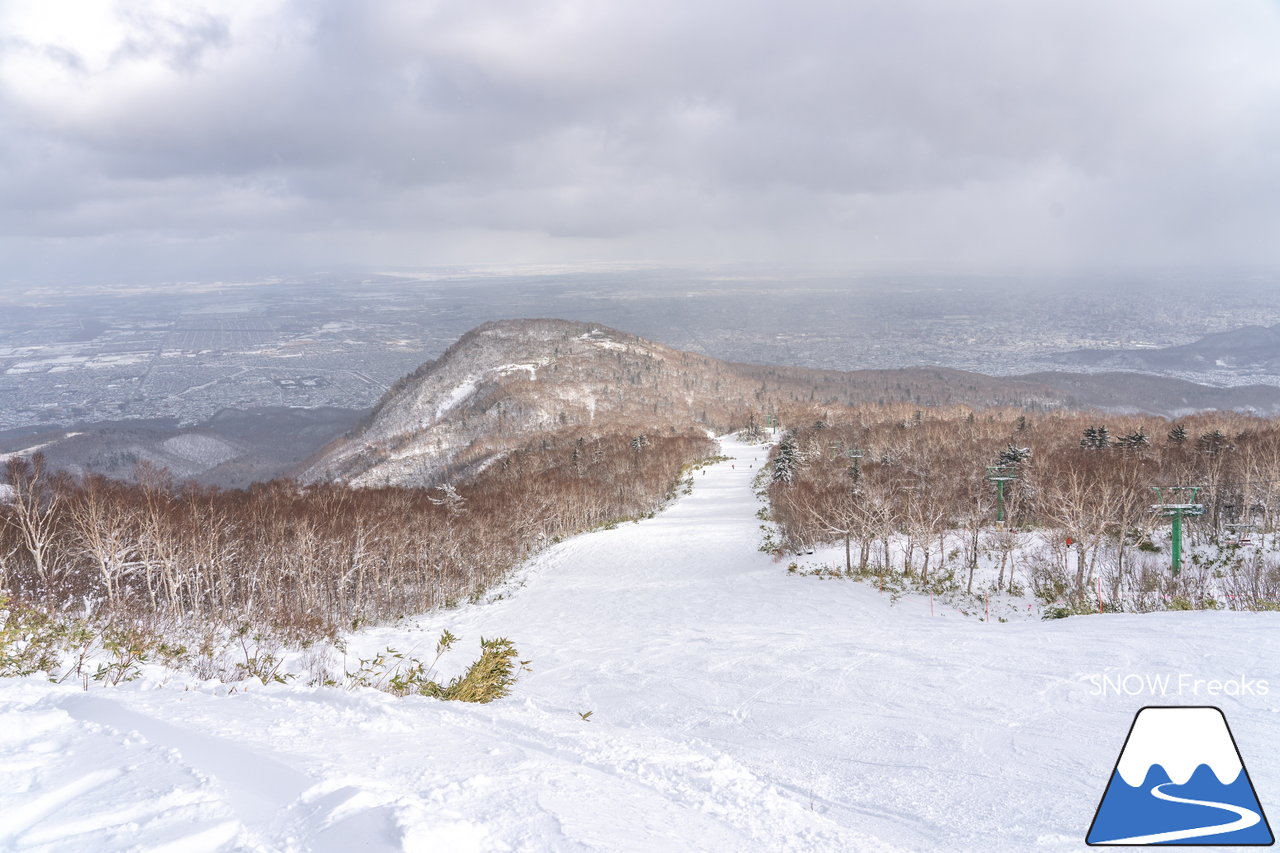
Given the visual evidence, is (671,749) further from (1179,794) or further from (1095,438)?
(1095,438)

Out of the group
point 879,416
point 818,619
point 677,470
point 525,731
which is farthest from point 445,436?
point 525,731

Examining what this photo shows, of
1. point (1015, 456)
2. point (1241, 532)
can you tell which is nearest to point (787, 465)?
point (1015, 456)

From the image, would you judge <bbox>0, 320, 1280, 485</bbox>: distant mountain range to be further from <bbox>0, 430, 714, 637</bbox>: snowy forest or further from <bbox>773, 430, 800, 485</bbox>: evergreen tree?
<bbox>773, 430, 800, 485</bbox>: evergreen tree

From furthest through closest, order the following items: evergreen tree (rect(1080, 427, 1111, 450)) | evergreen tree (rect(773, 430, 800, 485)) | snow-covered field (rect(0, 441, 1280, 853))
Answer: evergreen tree (rect(773, 430, 800, 485)), evergreen tree (rect(1080, 427, 1111, 450)), snow-covered field (rect(0, 441, 1280, 853))

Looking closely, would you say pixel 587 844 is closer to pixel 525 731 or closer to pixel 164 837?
pixel 164 837

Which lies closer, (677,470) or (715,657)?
(715,657)

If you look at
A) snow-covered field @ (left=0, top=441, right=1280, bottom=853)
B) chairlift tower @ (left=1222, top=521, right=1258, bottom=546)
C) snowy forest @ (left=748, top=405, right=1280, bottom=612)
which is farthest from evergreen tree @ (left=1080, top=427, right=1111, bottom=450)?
snow-covered field @ (left=0, top=441, right=1280, bottom=853)
